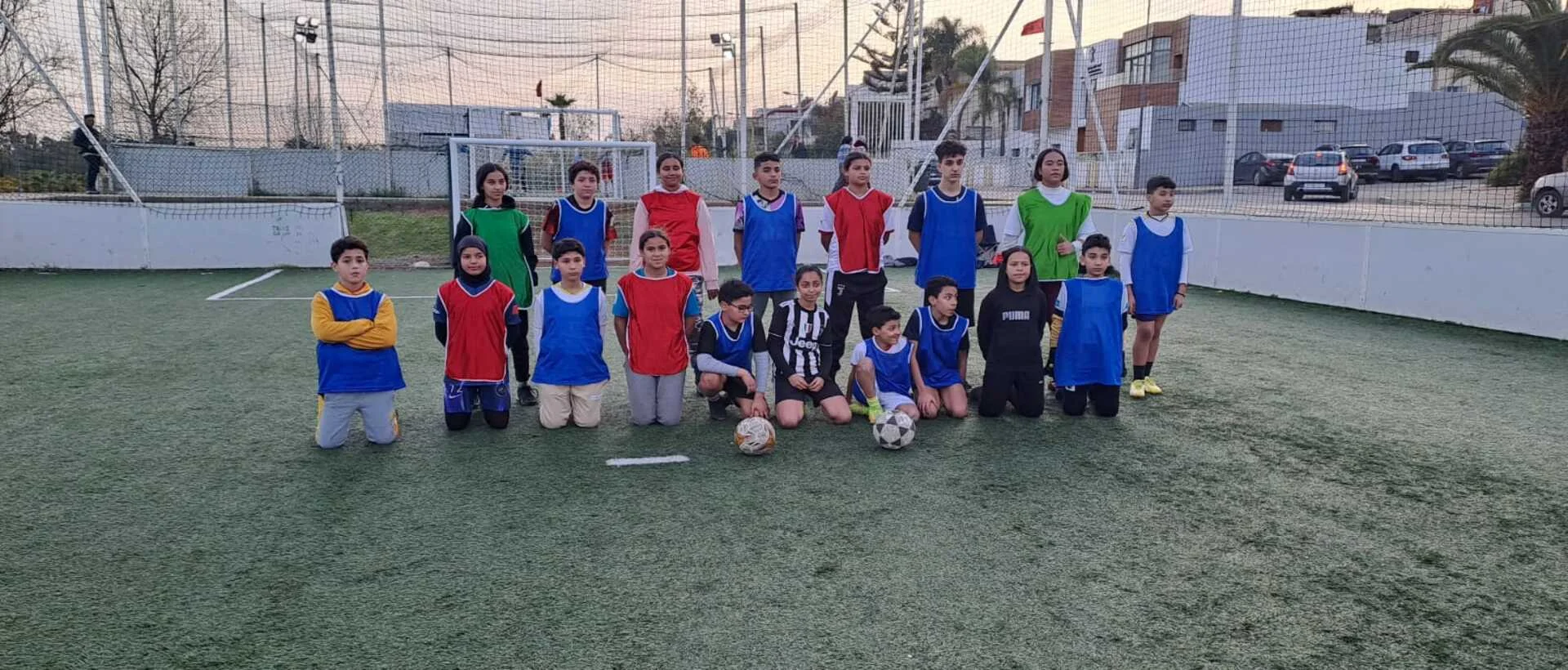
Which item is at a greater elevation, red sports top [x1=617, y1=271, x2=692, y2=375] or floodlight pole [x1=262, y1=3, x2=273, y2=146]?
floodlight pole [x1=262, y1=3, x2=273, y2=146]

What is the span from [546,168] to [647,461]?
10.2 metres

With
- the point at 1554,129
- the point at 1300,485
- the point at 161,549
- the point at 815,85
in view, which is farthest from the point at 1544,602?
the point at 1554,129

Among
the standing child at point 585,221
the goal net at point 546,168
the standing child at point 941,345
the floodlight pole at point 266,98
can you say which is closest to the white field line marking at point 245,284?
the goal net at point 546,168

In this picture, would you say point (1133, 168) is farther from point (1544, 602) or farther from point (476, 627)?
point (476, 627)

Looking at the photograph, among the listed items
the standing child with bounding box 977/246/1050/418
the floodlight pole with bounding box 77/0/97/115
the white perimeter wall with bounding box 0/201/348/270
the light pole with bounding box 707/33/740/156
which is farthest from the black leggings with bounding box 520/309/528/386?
the floodlight pole with bounding box 77/0/97/115

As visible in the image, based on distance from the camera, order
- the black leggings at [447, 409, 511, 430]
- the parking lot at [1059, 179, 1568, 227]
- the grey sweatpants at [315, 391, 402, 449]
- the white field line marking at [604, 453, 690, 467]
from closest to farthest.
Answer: the white field line marking at [604, 453, 690, 467], the grey sweatpants at [315, 391, 402, 449], the black leggings at [447, 409, 511, 430], the parking lot at [1059, 179, 1568, 227]

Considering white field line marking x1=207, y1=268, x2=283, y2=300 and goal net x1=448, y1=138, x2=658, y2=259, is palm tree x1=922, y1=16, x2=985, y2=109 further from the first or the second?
white field line marking x1=207, y1=268, x2=283, y2=300

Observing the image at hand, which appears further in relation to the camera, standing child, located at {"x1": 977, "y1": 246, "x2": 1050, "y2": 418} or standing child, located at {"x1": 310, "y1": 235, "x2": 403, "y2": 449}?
standing child, located at {"x1": 977, "y1": 246, "x2": 1050, "y2": 418}

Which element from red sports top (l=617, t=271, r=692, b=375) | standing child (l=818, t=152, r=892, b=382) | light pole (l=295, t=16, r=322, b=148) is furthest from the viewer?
light pole (l=295, t=16, r=322, b=148)

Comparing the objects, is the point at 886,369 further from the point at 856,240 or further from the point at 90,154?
the point at 90,154

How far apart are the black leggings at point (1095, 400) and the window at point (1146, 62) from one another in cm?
1998

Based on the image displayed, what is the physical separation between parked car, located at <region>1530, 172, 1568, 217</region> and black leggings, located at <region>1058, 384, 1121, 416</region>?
8232 mm

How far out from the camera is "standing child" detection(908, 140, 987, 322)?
5.75 m

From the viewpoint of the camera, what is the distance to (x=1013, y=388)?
5.36 meters
